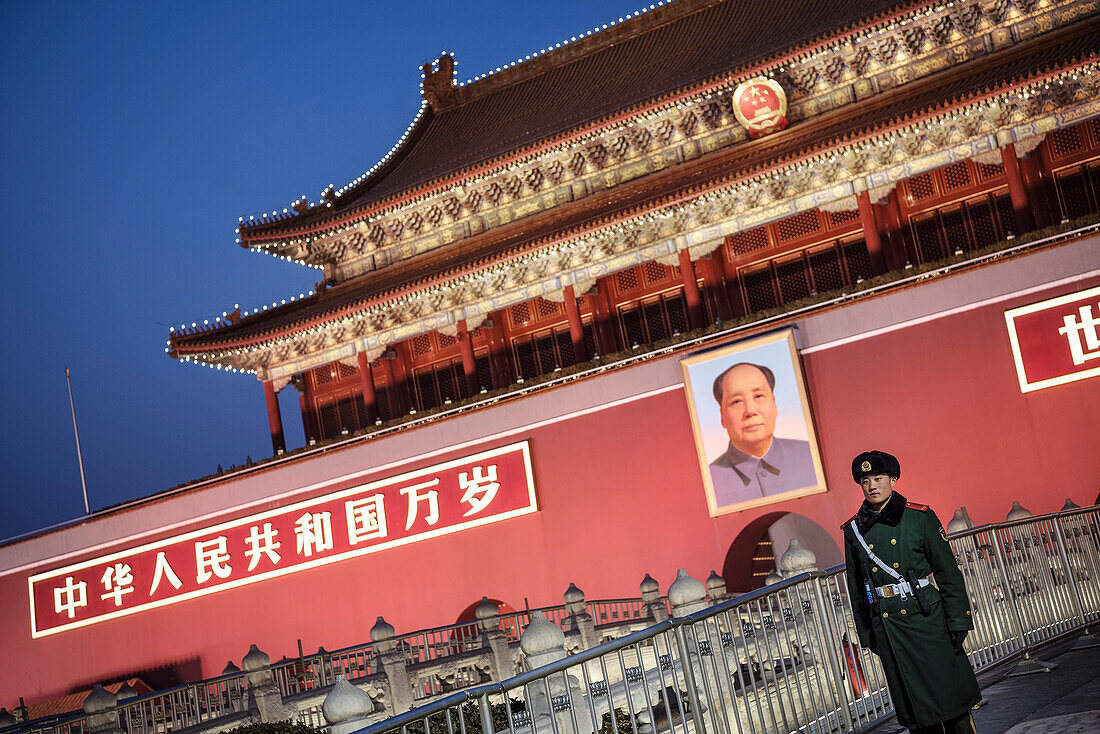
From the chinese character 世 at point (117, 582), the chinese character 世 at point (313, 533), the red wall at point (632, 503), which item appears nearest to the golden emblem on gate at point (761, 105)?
the red wall at point (632, 503)

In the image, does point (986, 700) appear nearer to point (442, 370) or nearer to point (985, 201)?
point (985, 201)

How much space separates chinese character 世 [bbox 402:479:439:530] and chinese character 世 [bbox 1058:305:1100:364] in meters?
9.12

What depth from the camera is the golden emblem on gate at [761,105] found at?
691 inches

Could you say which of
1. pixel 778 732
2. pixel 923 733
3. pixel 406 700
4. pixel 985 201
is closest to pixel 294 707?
pixel 406 700

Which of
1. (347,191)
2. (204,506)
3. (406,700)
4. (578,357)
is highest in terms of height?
(347,191)

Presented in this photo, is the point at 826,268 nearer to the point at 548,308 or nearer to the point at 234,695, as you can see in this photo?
the point at 548,308

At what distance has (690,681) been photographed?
5469 mm

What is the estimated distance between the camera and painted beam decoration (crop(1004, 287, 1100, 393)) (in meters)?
13.4

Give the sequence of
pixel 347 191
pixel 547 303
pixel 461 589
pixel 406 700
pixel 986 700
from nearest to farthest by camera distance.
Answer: pixel 986 700 → pixel 406 700 → pixel 461 589 → pixel 547 303 → pixel 347 191

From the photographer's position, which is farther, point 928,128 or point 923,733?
point 928,128

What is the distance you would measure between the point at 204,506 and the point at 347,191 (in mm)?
6624

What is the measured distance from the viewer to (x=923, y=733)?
480cm

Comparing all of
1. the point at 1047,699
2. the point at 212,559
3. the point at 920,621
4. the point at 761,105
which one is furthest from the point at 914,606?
the point at 212,559

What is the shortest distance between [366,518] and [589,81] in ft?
31.2
